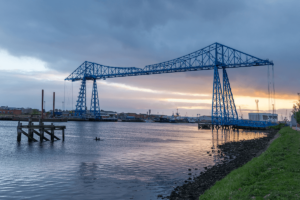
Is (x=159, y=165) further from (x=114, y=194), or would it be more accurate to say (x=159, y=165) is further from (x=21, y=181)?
(x=21, y=181)

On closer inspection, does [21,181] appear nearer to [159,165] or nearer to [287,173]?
[159,165]

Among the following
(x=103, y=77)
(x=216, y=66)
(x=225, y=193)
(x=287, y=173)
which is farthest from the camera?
(x=103, y=77)

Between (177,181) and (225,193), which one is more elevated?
(225,193)

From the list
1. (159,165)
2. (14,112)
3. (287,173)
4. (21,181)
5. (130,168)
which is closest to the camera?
(287,173)

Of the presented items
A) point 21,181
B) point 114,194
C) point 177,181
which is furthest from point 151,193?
point 21,181

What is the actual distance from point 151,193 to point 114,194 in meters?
1.96

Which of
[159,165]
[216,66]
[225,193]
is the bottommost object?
[159,165]

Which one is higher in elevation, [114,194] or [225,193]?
[225,193]

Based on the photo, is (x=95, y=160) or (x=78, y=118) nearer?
(x=95, y=160)

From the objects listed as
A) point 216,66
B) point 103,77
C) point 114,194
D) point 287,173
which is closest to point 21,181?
point 114,194

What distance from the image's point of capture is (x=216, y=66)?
261 ft

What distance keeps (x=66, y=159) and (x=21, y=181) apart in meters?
7.94

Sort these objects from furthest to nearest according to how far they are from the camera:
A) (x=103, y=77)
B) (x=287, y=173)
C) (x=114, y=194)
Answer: (x=103, y=77), (x=114, y=194), (x=287, y=173)

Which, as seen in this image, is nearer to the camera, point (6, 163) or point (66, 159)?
point (6, 163)
